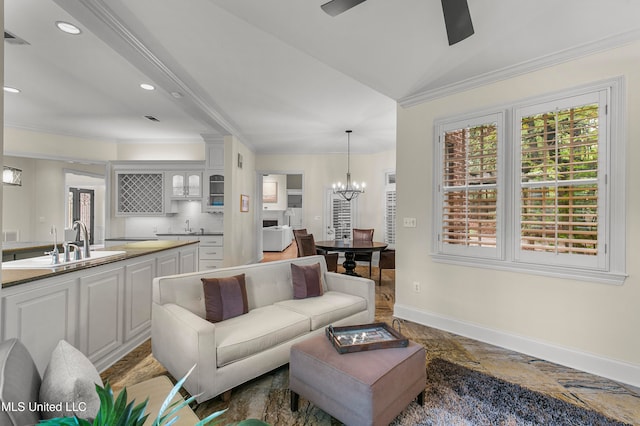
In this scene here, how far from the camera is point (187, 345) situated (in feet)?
6.23

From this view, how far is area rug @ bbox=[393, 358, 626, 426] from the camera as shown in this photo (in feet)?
5.95

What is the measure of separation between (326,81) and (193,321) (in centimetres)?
283

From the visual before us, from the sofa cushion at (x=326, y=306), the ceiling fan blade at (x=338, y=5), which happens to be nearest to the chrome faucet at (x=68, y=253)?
the sofa cushion at (x=326, y=306)

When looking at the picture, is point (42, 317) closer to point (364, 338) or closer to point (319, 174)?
point (364, 338)

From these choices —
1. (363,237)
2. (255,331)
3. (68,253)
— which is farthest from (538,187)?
(68,253)

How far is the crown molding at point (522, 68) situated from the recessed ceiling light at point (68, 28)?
125 inches

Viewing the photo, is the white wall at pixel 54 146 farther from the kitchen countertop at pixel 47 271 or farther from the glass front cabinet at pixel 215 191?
the kitchen countertop at pixel 47 271

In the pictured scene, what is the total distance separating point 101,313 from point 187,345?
1.01m

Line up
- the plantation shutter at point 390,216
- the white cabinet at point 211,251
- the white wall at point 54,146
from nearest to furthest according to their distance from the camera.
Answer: the white wall at point 54,146 → the white cabinet at point 211,251 → the plantation shutter at point 390,216

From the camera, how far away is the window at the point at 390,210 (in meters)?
6.72

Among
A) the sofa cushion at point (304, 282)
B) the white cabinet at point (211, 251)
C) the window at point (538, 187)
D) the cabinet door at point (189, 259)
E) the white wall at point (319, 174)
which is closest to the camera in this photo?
the window at point (538, 187)

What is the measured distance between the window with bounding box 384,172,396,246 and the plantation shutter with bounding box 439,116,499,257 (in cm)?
347

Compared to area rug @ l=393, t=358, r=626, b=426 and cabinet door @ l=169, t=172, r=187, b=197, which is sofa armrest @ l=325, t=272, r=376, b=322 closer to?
area rug @ l=393, t=358, r=626, b=426

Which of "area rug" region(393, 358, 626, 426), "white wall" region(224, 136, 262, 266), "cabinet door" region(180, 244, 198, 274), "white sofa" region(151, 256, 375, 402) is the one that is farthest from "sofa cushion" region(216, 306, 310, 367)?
"white wall" region(224, 136, 262, 266)
